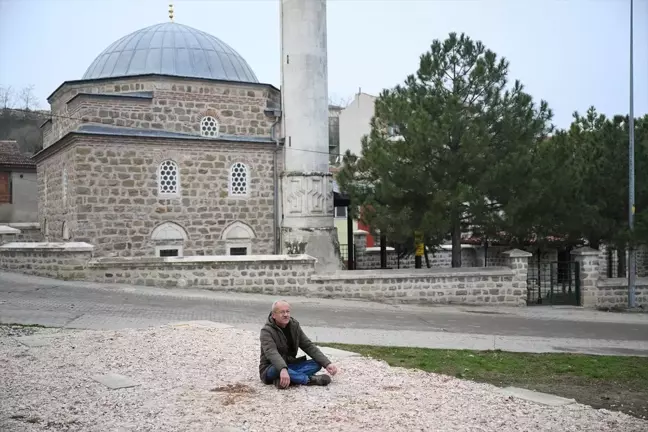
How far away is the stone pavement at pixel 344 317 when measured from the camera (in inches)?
385

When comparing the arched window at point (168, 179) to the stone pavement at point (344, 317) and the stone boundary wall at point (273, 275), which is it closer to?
the stone boundary wall at point (273, 275)

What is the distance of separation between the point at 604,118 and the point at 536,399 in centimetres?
1475

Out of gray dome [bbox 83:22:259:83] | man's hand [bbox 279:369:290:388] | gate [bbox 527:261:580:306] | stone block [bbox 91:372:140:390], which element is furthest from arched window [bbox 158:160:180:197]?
man's hand [bbox 279:369:290:388]

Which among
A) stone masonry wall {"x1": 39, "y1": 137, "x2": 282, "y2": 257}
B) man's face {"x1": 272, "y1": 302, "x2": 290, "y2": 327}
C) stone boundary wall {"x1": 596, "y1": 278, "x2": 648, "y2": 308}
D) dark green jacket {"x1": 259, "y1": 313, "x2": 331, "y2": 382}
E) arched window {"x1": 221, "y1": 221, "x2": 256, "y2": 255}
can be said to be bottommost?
stone boundary wall {"x1": 596, "y1": 278, "x2": 648, "y2": 308}

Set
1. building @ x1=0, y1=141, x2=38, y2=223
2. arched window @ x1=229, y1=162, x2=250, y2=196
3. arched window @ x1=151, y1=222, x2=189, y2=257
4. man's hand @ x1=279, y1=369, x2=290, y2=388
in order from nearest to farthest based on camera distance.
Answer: man's hand @ x1=279, y1=369, x2=290, y2=388 → arched window @ x1=151, y1=222, x2=189, y2=257 → arched window @ x1=229, y1=162, x2=250, y2=196 → building @ x1=0, y1=141, x2=38, y2=223

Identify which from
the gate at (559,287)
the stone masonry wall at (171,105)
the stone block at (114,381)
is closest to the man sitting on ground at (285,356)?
the stone block at (114,381)

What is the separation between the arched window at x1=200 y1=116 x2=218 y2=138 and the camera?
19.2m

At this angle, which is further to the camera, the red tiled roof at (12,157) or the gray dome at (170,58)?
the red tiled roof at (12,157)

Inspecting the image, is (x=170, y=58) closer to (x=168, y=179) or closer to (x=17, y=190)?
(x=168, y=179)

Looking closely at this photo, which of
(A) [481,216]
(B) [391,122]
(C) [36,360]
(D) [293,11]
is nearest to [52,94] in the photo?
(D) [293,11]

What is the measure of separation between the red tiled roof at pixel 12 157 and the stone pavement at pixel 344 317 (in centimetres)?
1524

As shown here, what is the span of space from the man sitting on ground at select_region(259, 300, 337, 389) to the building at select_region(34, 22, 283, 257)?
1256 centimetres

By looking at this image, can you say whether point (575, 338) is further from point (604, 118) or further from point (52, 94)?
point (52, 94)

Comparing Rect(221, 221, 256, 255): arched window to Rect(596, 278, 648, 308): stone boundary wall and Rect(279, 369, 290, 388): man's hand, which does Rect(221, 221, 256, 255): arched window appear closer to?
Rect(596, 278, 648, 308): stone boundary wall
